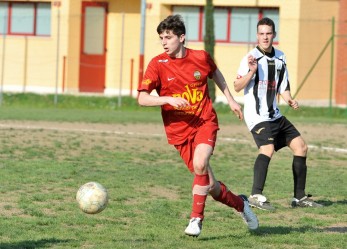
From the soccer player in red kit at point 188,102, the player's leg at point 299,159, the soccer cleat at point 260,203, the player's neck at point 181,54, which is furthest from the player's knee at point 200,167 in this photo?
the player's leg at point 299,159

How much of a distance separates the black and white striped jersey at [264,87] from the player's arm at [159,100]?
8.55 feet

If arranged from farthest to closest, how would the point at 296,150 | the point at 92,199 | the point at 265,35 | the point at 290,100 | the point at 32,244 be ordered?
1. the point at 296,150
2. the point at 290,100
3. the point at 265,35
4. the point at 92,199
5. the point at 32,244

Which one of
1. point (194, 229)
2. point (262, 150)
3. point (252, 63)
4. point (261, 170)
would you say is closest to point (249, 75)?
point (252, 63)

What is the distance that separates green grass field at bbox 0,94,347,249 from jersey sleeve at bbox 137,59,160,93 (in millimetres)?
1300

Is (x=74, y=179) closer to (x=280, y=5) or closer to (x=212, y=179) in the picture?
(x=212, y=179)

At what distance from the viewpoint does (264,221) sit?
1085 cm

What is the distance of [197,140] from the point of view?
31.7ft

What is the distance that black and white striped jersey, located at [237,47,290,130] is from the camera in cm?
1198

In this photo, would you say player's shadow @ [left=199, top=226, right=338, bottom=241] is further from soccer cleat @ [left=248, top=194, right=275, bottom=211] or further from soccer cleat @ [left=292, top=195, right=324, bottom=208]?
soccer cleat @ [left=292, top=195, right=324, bottom=208]

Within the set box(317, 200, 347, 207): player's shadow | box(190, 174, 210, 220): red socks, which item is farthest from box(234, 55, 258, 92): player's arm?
box(190, 174, 210, 220): red socks

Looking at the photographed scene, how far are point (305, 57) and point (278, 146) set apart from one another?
71.8 ft

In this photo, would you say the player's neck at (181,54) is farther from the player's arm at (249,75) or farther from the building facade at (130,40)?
the building facade at (130,40)

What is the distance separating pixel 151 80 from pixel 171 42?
1.26 feet

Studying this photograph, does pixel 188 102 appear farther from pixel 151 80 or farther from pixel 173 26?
pixel 173 26
